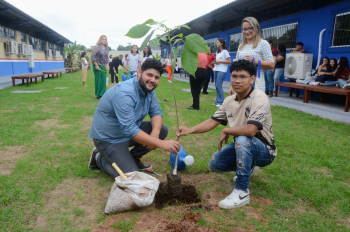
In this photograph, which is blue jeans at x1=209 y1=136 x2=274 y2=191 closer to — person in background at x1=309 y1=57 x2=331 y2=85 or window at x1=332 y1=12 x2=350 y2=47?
person in background at x1=309 y1=57 x2=331 y2=85

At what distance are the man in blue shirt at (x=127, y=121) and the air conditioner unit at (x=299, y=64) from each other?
7350mm

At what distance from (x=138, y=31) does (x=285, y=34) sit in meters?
9.60

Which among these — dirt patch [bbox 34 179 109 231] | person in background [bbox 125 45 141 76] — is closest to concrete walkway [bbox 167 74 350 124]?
person in background [bbox 125 45 141 76]

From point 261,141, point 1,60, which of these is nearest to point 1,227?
point 261,141

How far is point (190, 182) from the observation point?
9.39ft

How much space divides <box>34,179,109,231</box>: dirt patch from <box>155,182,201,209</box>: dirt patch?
1.65 feet

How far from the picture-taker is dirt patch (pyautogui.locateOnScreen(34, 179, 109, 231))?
205cm

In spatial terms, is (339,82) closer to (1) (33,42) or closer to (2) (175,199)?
(2) (175,199)

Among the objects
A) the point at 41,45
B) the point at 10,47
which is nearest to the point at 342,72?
the point at 10,47

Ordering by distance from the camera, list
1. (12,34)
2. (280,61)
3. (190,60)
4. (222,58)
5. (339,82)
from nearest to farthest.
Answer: (190,60)
(222,58)
(339,82)
(280,61)
(12,34)

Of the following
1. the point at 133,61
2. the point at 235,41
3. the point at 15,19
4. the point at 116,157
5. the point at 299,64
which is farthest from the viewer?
the point at 15,19

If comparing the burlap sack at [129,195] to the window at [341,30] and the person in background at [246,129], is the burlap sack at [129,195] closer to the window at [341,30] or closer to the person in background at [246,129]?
the person in background at [246,129]

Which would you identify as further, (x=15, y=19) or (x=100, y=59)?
(x=15, y=19)

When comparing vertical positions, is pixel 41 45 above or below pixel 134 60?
above
